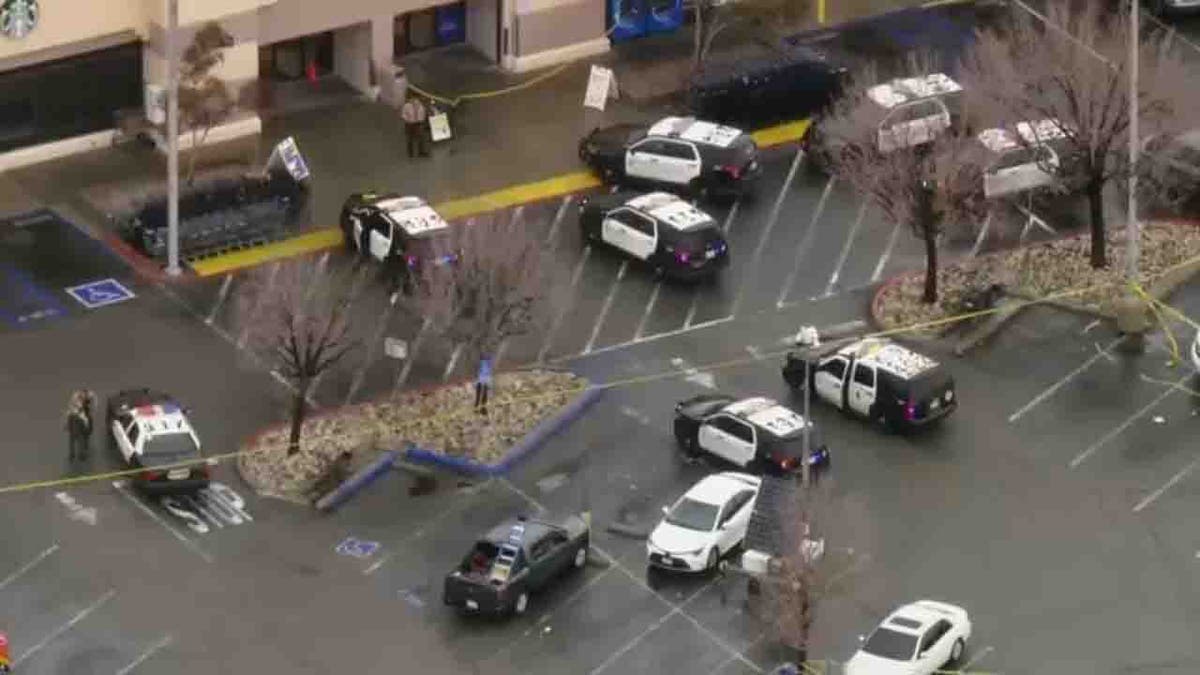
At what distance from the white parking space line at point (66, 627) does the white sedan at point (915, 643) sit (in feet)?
48.1

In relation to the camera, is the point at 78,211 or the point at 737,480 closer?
the point at 737,480

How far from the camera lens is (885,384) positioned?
74125 millimetres

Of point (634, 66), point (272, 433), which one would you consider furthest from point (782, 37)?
point (272, 433)

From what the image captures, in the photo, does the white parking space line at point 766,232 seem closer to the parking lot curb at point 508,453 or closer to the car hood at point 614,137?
the car hood at point 614,137

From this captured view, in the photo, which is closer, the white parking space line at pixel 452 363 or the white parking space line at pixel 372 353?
the white parking space line at pixel 372 353

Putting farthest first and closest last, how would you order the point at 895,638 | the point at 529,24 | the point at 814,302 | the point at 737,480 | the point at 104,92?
the point at 529,24, the point at 104,92, the point at 814,302, the point at 737,480, the point at 895,638

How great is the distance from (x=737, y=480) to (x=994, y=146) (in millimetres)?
16579

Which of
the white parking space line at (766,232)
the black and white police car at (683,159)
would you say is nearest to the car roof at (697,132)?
the black and white police car at (683,159)

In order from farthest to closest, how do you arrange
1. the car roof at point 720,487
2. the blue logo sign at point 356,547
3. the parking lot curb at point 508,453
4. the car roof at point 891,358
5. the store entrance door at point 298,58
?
1. the store entrance door at point 298,58
2. the car roof at point 891,358
3. the parking lot curb at point 508,453
4. the car roof at point 720,487
5. the blue logo sign at point 356,547

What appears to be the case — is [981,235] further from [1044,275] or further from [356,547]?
[356,547]

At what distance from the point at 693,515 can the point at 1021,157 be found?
736 inches

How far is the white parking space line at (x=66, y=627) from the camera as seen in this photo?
65.7 m

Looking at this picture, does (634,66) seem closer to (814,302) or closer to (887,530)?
(814,302)

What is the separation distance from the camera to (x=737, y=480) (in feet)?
231
